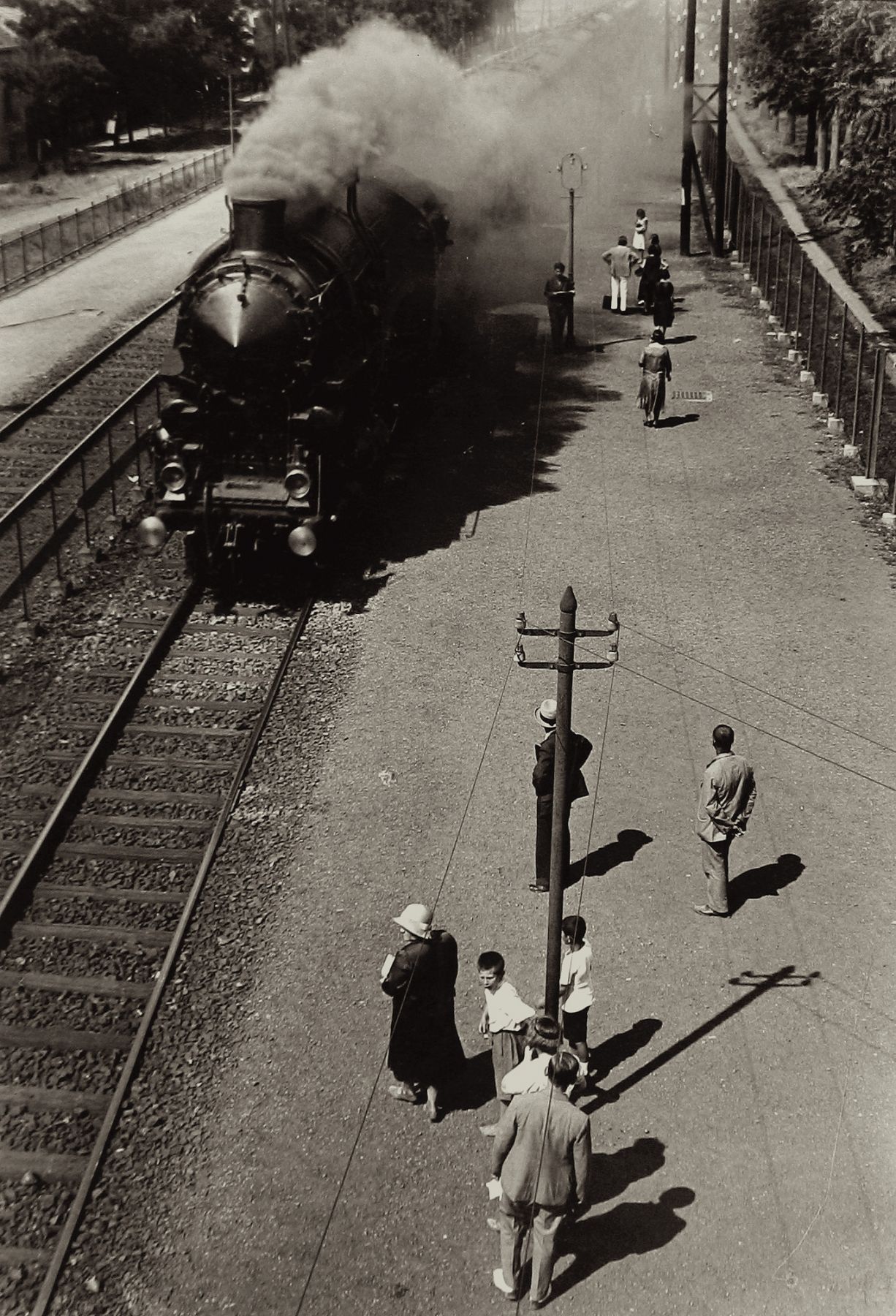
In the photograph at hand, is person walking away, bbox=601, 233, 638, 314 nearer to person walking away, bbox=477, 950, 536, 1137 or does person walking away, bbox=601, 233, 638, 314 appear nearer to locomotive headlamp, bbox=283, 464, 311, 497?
locomotive headlamp, bbox=283, 464, 311, 497

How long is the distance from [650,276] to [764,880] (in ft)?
58.0

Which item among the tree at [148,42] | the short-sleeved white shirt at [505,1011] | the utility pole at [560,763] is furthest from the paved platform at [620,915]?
the tree at [148,42]

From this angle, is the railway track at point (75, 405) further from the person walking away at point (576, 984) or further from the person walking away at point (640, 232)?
the person walking away at point (576, 984)

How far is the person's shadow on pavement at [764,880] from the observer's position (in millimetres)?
10438

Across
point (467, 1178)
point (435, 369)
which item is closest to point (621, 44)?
point (435, 369)

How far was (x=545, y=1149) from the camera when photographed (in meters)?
6.83

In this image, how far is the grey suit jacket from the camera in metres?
6.82

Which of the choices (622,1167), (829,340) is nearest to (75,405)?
(829,340)

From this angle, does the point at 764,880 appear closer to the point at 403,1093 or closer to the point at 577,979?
the point at 577,979

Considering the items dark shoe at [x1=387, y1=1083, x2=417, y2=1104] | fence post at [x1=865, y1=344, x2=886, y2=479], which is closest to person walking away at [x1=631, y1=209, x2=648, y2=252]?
fence post at [x1=865, y1=344, x2=886, y2=479]

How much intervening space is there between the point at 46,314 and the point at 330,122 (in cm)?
1138

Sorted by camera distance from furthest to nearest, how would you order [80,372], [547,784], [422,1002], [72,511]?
[80,372]
[72,511]
[547,784]
[422,1002]

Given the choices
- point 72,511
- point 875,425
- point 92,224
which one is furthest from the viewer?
point 92,224

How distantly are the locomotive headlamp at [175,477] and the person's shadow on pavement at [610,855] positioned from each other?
21.1 ft
